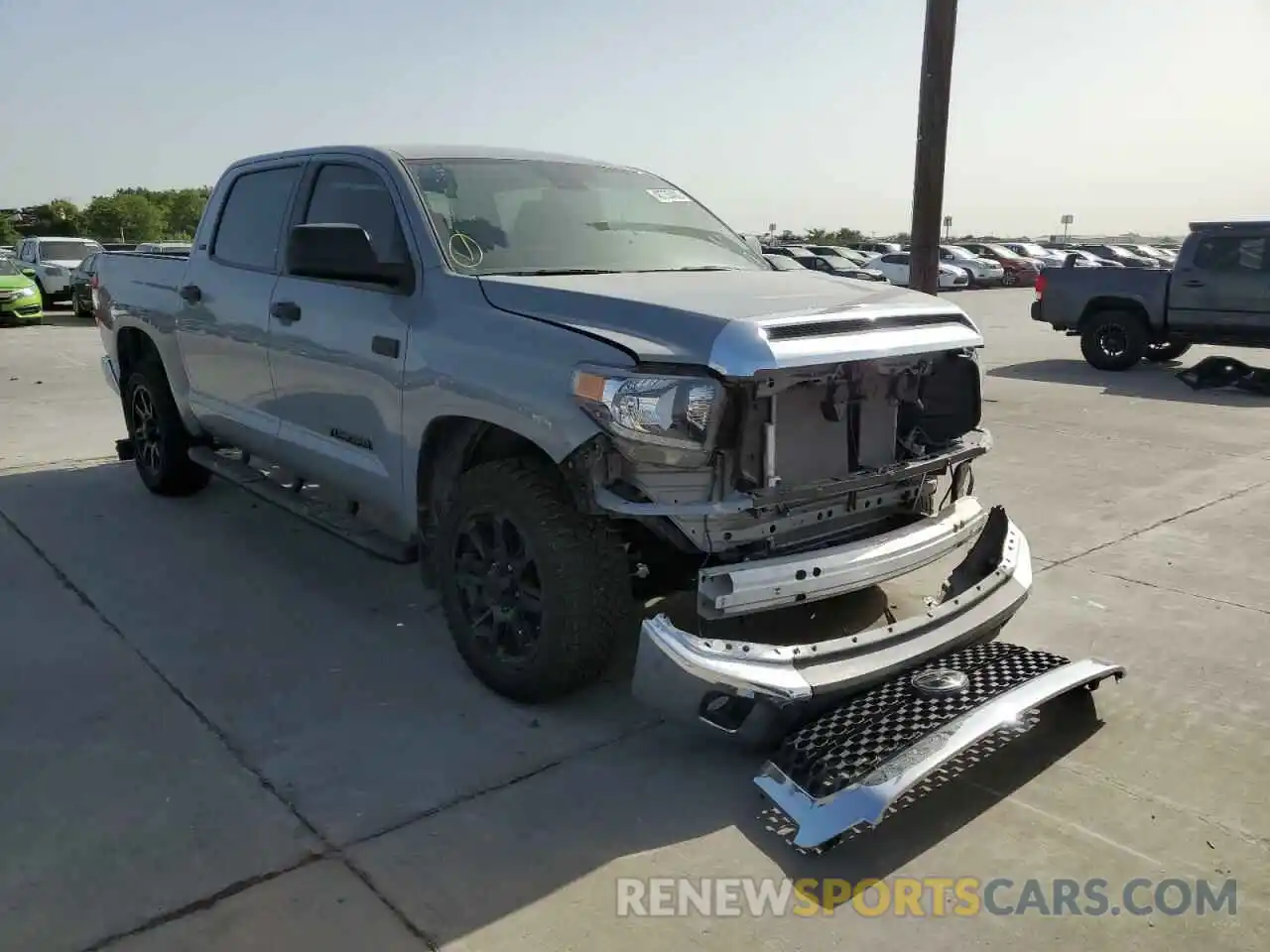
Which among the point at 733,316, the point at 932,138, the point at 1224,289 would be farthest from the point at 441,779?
the point at 1224,289

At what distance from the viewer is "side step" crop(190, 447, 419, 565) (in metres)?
4.09

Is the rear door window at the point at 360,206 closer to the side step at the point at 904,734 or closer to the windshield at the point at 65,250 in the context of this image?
the side step at the point at 904,734

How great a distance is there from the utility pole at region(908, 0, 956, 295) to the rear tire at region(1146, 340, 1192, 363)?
22.6ft

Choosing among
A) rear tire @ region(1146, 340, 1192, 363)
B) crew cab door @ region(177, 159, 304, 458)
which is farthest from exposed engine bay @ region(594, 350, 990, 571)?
rear tire @ region(1146, 340, 1192, 363)

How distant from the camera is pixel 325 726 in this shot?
3582 mm

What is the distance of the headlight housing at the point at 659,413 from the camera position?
306 centimetres

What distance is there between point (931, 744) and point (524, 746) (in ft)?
4.36

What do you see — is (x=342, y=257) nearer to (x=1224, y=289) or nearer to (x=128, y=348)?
(x=128, y=348)

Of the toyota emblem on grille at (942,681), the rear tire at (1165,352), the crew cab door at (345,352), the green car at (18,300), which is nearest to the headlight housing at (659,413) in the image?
the toyota emblem on grille at (942,681)

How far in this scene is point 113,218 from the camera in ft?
191

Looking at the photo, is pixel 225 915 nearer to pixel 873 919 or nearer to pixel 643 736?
pixel 643 736

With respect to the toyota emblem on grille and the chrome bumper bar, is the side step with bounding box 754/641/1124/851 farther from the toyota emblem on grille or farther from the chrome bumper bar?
the chrome bumper bar

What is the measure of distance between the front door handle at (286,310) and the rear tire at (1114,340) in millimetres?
11938

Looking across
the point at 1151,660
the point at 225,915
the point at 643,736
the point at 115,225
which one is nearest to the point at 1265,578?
the point at 1151,660
